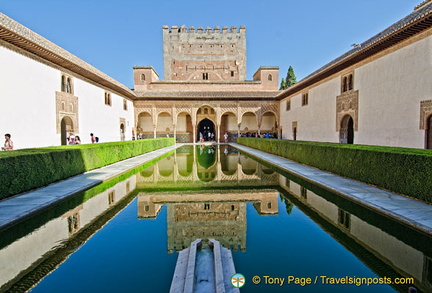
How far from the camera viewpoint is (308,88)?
18703 millimetres

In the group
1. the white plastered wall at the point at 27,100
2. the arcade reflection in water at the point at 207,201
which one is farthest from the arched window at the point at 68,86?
the arcade reflection in water at the point at 207,201

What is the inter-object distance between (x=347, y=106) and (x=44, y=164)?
13.3 meters

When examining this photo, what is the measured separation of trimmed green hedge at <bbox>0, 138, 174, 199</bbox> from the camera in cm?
531

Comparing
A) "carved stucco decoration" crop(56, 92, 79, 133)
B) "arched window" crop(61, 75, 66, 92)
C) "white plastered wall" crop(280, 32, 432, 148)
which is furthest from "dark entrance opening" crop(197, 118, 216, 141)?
"arched window" crop(61, 75, 66, 92)

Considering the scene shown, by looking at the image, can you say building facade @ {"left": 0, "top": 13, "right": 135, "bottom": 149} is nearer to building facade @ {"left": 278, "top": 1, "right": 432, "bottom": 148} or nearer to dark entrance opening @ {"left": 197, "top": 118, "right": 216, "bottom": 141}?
building facade @ {"left": 278, "top": 1, "right": 432, "bottom": 148}

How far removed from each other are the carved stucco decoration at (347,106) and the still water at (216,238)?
28.3ft

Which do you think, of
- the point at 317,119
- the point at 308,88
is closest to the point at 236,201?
the point at 317,119

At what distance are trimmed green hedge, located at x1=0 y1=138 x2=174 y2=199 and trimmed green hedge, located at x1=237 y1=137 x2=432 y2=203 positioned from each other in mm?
7823

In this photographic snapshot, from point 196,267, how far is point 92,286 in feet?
3.35

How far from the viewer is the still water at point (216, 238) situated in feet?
8.73

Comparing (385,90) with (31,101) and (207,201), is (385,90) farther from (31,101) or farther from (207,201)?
(31,101)

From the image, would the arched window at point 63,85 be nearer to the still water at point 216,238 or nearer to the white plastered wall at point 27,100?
the white plastered wall at point 27,100

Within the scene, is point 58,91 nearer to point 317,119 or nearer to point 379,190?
point 379,190

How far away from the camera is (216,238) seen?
142 inches
